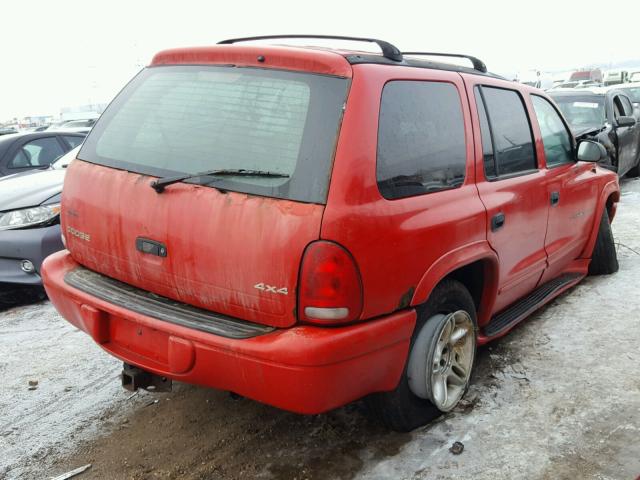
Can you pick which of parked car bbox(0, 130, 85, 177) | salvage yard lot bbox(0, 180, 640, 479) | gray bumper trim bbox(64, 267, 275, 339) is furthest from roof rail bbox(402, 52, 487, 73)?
parked car bbox(0, 130, 85, 177)

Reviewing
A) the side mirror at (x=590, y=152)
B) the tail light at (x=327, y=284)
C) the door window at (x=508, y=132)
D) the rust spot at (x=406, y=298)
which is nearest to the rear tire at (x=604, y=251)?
the side mirror at (x=590, y=152)

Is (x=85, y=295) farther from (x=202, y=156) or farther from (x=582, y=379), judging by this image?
(x=582, y=379)

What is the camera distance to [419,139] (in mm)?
2754

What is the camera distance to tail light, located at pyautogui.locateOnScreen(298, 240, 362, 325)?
7.51 feet

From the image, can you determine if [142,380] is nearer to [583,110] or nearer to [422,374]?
[422,374]

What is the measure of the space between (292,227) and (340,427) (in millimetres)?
1281

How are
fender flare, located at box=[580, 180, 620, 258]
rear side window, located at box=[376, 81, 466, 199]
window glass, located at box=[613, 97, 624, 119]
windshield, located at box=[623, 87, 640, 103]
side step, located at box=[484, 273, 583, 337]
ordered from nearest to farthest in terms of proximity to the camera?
rear side window, located at box=[376, 81, 466, 199]
side step, located at box=[484, 273, 583, 337]
fender flare, located at box=[580, 180, 620, 258]
window glass, located at box=[613, 97, 624, 119]
windshield, located at box=[623, 87, 640, 103]

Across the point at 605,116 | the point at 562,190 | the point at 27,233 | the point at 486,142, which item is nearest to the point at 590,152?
the point at 562,190

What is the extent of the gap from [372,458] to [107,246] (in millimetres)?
1562

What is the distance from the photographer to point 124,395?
137 inches

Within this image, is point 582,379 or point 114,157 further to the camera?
point 582,379

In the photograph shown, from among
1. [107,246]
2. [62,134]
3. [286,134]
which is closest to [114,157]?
[107,246]

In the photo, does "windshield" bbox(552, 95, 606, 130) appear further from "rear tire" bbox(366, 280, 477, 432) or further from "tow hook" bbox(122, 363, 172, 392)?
"tow hook" bbox(122, 363, 172, 392)

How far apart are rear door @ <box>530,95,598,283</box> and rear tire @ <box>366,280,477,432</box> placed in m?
1.32
